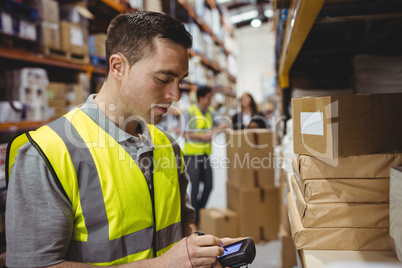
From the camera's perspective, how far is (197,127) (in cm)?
397

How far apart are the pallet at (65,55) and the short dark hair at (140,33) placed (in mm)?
1735

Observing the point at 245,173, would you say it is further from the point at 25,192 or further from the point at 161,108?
the point at 25,192

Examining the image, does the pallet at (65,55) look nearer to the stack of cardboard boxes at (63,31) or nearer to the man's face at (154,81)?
the stack of cardboard boxes at (63,31)

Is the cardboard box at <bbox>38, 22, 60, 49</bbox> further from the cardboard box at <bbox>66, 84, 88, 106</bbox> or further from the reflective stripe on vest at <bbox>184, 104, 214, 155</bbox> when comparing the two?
the reflective stripe on vest at <bbox>184, 104, 214, 155</bbox>

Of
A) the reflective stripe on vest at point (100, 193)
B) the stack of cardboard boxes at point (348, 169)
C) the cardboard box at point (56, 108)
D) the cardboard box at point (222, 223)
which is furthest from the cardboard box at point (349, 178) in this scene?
the cardboard box at point (56, 108)

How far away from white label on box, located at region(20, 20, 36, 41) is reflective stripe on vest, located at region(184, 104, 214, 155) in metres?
2.06

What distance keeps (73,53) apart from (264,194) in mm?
2504

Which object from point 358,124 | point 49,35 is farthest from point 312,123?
point 49,35

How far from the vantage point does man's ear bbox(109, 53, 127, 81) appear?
112cm

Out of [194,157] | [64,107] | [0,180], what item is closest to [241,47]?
[194,157]

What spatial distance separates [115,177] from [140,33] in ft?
1.80

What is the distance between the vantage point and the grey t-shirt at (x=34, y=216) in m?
0.84

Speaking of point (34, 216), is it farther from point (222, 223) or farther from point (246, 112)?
point (246, 112)

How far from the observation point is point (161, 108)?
117 centimetres
